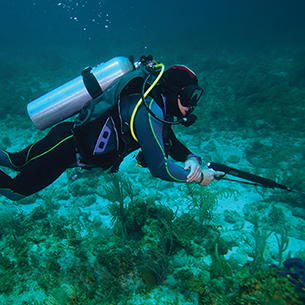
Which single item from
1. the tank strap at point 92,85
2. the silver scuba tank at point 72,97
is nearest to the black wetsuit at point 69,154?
the silver scuba tank at point 72,97

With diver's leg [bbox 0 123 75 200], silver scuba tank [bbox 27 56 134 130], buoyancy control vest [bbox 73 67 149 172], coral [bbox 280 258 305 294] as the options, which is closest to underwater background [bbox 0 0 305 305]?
coral [bbox 280 258 305 294]

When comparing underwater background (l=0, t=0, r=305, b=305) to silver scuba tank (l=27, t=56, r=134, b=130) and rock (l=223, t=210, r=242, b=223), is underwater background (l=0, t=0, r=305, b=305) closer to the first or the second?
rock (l=223, t=210, r=242, b=223)

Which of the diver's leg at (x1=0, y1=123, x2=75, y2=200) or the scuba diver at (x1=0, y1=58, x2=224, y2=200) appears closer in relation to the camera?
the scuba diver at (x1=0, y1=58, x2=224, y2=200)

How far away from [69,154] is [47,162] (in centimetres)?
31

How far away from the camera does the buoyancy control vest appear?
2.07 meters

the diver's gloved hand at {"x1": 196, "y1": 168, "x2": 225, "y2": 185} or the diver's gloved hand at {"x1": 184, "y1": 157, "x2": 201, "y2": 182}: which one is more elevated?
the diver's gloved hand at {"x1": 184, "y1": 157, "x2": 201, "y2": 182}

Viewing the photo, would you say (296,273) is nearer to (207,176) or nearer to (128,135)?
(207,176)

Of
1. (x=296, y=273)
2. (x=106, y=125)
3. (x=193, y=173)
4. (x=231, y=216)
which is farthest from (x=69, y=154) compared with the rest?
(x=231, y=216)

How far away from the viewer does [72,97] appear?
8.39ft

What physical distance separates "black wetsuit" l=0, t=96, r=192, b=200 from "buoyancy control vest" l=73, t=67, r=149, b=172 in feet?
0.39

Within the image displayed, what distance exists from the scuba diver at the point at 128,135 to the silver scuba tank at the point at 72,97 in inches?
10.1

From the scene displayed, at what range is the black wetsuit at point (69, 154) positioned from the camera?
193cm

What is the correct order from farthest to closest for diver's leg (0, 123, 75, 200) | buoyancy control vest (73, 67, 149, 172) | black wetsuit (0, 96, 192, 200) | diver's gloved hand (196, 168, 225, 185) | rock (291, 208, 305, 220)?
rock (291, 208, 305, 220) → diver's leg (0, 123, 75, 200) → diver's gloved hand (196, 168, 225, 185) → buoyancy control vest (73, 67, 149, 172) → black wetsuit (0, 96, 192, 200)

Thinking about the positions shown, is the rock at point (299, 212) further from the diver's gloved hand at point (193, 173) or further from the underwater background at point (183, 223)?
the diver's gloved hand at point (193, 173)
